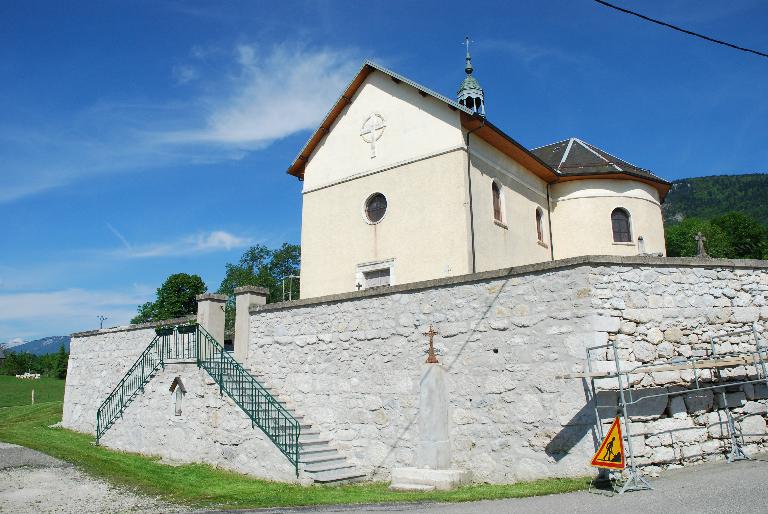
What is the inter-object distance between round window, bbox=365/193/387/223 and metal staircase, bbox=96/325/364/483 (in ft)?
20.2

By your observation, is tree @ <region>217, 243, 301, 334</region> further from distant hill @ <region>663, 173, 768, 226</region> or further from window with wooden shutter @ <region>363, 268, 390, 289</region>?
distant hill @ <region>663, 173, 768, 226</region>

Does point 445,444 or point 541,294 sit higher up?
point 541,294

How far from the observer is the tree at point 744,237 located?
47.2 meters

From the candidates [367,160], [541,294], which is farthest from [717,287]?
[367,160]

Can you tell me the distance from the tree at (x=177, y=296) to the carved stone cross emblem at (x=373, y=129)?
113 ft

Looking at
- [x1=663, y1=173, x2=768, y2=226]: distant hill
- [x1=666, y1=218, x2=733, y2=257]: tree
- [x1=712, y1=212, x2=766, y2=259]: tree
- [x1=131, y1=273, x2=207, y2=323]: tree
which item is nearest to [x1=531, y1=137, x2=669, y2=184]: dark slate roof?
[x1=666, y1=218, x2=733, y2=257]: tree

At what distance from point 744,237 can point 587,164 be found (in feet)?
113

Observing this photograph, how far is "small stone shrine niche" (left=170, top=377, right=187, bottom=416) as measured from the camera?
1435 cm

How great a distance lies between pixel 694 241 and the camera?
151 ft

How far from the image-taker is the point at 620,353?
31.1 ft

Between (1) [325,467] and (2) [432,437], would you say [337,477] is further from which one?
(2) [432,437]

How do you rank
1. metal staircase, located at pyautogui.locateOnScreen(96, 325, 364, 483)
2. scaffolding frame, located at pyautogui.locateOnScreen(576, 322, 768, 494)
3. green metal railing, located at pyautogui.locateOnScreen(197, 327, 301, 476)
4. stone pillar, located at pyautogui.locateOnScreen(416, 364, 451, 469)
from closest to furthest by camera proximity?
scaffolding frame, located at pyautogui.locateOnScreen(576, 322, 768, 494), stone pillar, located at pyautogui.locateOnScreen(416, 364, 451, 469), metal staircase, located at pyautogui.locateOnScreen(96, 325, 364, 483), green metal railing, located at pyautogui.locateOnScreen(197, 327, 301, 476)

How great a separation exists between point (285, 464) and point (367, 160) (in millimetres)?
9981

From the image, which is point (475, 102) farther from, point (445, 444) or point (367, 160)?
point (445, 444)
